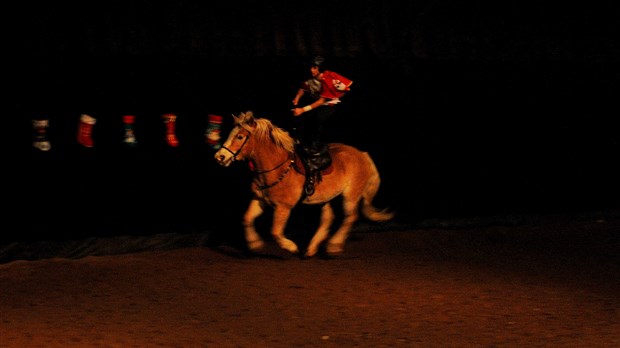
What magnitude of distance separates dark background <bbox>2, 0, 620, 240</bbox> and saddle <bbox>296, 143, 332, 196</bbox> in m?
1.30

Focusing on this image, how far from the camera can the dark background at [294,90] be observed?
12023 mm

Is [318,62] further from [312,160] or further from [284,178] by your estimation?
[284,178]

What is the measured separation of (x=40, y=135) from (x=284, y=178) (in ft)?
9.95

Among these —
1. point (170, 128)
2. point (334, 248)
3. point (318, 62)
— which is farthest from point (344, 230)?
point (170, 128)

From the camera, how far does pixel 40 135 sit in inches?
459

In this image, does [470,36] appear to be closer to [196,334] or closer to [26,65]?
[26,65]

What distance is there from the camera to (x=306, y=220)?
14.5 meters

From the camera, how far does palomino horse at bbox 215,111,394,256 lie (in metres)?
11.9

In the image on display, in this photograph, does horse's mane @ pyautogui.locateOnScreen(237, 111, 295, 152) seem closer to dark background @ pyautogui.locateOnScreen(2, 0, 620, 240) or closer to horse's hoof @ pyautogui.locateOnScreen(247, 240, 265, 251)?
dark background @ pyautogui.locateOnScreen(2, 0, 620, 240)

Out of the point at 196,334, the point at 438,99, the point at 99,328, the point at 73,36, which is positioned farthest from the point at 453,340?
the point at 438,99

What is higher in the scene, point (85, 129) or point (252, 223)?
point (85, 129)

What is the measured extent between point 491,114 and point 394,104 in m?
2.07

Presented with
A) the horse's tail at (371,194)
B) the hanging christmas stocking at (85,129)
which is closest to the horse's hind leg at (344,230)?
the horse's tail at (371,194)

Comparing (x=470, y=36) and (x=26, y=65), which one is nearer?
(x=26, y=65)
